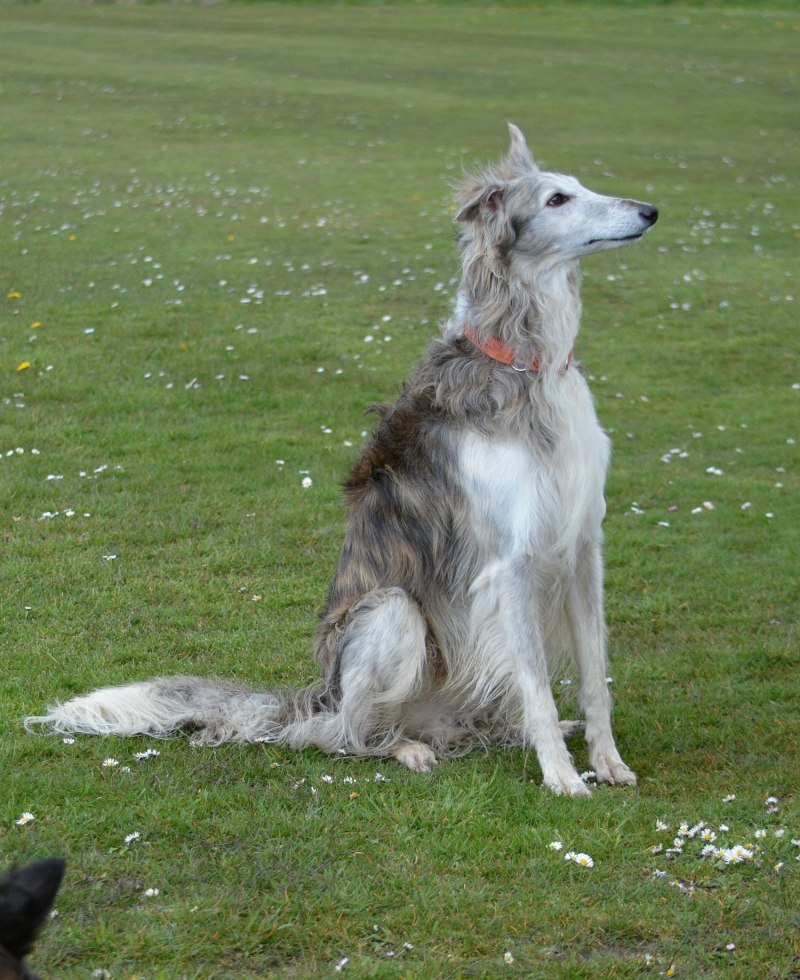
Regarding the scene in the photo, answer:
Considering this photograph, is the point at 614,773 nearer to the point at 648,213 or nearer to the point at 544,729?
the point at 544,729

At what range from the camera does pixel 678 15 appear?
130 feet

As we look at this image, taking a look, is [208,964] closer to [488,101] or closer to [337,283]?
[337,283]

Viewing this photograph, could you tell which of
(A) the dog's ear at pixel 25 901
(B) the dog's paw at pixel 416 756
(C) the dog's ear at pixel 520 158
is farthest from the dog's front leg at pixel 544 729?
(A) the dog's ear at pixel 25 901

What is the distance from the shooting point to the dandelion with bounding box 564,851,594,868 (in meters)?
4.67

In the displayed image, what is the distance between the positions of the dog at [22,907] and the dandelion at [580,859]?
8.03ft

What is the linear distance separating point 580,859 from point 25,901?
8.37 feet

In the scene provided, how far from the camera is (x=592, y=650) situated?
581 centimetres

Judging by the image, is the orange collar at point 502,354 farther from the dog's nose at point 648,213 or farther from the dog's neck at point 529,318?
the dog's nose at point 648,213

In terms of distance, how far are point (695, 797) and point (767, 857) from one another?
2.15 feet

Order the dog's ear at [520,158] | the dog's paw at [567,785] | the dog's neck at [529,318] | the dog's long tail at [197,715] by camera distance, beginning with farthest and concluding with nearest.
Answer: the dog's ear at [520,158] → the dog's long tail at [197,715] → the dog's neck at [529,318] → the dog's paw at [567,785]

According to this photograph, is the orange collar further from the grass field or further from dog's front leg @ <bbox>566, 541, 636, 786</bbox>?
the grass field

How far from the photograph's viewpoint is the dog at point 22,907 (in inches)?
104

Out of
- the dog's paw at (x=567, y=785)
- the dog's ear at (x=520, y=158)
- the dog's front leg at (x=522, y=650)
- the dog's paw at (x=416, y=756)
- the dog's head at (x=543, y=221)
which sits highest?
the dog's ear at (x=520, y=158)

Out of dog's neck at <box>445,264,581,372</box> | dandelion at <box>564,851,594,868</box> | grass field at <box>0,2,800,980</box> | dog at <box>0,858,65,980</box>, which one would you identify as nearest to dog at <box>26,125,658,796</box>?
dog's neck at <box>445,264,581,372</box>
